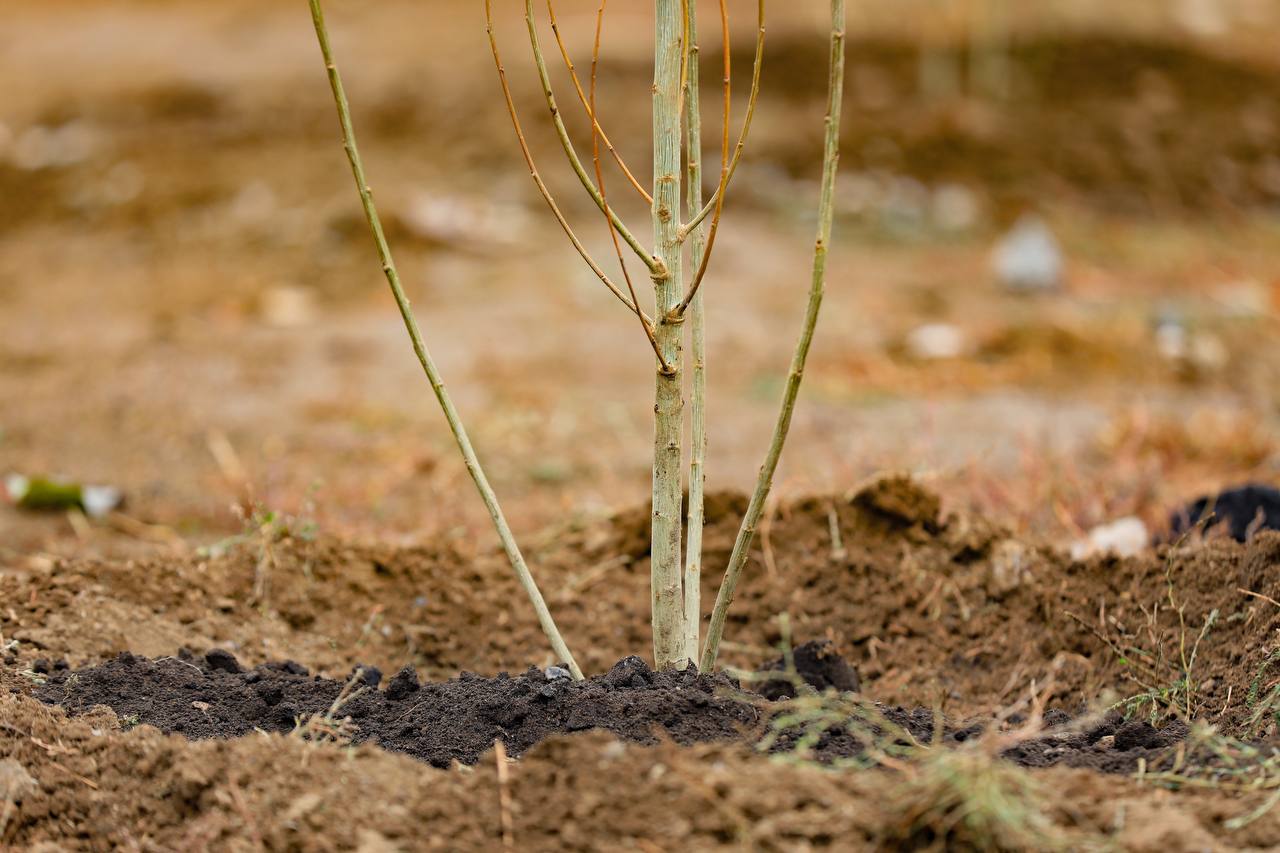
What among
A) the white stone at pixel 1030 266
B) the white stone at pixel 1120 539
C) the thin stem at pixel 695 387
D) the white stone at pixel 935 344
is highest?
the thin stem at pixel 695 387

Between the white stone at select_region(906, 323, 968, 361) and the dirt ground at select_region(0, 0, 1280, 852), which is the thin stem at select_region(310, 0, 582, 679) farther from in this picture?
the white stone at select_region(906, 323, 968, 361)

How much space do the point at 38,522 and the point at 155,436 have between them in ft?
3.63

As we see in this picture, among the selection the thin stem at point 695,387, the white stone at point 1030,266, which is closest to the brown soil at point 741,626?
the thin stem at point 695,387

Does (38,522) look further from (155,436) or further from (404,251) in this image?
(404,251)

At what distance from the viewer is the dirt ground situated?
159cm

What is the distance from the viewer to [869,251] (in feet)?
26.6

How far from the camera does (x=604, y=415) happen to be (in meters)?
5.20

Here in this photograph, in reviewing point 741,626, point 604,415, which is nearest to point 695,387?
point 741,626

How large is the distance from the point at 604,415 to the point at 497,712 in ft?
11.0

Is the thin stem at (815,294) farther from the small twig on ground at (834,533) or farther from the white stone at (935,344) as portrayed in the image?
the white stone at (935,344)

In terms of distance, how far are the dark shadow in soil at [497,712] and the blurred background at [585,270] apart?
1.02 m

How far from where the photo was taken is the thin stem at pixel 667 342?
1938mm

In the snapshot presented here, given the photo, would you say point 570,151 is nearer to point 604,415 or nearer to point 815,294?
point 815,294

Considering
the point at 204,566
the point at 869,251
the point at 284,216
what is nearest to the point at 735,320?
the point at 869,251
